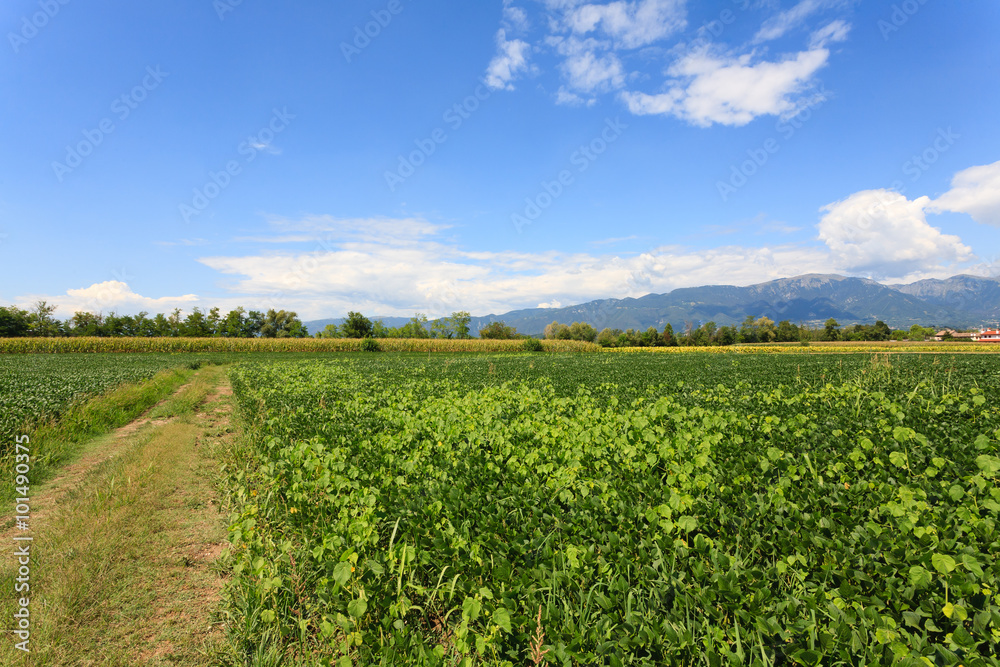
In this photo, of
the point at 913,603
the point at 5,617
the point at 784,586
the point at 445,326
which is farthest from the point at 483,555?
the point at 445,326

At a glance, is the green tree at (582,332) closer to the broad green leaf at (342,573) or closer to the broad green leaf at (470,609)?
the broad green leaf at (342,573)

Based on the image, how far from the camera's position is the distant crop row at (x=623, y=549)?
277cm

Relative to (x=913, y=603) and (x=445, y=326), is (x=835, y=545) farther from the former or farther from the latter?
(x=445, y=326)

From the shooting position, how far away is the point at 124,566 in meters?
4.88

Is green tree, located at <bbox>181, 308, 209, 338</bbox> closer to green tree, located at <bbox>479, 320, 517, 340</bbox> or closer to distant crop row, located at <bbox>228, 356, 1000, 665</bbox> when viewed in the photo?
green tree, located at <bbox>479, 320, 517, 340</bbox>

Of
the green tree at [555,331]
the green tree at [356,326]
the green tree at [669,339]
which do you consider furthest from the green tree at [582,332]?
the green tree at [356,326]

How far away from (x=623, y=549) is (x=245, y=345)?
76.1 m

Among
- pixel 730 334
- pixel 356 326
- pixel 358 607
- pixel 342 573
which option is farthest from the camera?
pixel 730 334

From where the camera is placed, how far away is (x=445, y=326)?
125m

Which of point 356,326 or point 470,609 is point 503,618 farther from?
point 356,326

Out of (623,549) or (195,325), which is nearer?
(623,549)

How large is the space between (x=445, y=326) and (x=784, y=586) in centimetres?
12275

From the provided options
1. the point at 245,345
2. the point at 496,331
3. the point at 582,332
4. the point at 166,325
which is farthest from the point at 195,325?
the point at 582,332

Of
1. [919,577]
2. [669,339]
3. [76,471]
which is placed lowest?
[76,471]
